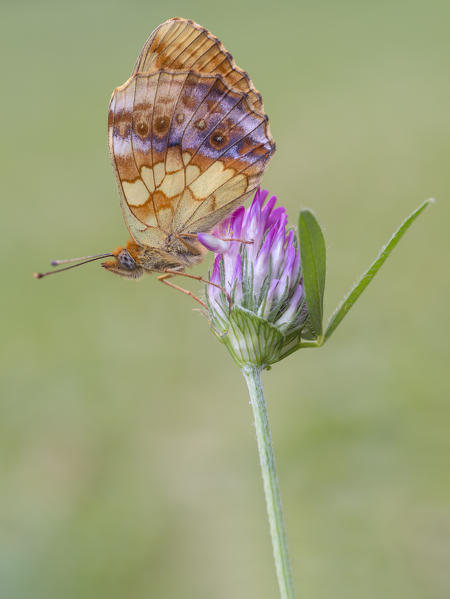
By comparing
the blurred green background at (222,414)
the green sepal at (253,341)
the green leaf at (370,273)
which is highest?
the green leaf at (370,273)

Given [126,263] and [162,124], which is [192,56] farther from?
[126,263]

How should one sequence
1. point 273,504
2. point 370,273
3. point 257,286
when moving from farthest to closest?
1. point 257,286
2. point 370,273
3. point 273,504

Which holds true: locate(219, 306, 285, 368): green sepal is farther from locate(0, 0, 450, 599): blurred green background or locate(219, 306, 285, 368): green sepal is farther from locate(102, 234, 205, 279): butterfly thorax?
locate(0, 0, 450, 599): blurred green background

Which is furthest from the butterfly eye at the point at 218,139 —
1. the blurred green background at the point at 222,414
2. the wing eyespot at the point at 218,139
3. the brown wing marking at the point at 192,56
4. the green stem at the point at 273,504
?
the blurred green background at the point at 222,414

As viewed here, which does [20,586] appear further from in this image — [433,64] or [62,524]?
[433,64]

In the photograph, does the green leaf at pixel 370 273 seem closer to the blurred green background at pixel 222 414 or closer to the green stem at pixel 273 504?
the green stem at pixel 273 504

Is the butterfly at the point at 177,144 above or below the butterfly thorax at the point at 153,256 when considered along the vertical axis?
above

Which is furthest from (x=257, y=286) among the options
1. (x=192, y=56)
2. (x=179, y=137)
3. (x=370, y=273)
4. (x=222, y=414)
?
(x=222, y=414)
